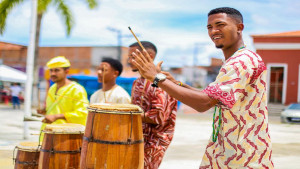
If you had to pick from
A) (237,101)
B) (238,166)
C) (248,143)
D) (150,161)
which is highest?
(237,101)

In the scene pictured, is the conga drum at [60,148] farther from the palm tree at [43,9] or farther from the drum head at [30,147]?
the palm tree at [43,9]

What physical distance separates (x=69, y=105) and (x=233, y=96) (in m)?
3.36

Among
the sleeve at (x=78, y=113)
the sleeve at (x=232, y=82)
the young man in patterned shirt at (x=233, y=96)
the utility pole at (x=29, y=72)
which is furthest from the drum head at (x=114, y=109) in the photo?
the utility pole at (x=29, y=72)

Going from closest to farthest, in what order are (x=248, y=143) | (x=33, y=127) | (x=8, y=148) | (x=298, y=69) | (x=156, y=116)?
(x=248, y=143), (x=156, y=116), (x=8, y=148), (x=33, y=127), (x=298, y=69)

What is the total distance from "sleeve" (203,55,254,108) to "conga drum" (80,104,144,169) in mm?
1060

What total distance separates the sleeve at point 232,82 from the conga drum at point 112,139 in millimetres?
1060

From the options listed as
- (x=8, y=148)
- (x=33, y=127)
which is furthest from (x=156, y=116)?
(x=33, y=127)

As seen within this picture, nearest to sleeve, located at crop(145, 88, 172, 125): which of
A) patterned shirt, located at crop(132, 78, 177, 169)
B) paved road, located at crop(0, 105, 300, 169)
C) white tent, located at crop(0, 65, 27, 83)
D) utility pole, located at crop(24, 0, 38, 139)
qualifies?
patterned shirt, located at crop(132, 78, 177, 169)

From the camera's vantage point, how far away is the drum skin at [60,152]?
3.68 metres

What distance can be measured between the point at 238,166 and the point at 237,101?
37cm

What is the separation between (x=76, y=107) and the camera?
16.3ft

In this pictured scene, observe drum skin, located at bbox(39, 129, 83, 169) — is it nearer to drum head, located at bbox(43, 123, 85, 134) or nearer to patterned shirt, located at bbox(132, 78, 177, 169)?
drum head, located at bbox(43, 123, 85, 134)

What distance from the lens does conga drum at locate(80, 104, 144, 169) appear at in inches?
110

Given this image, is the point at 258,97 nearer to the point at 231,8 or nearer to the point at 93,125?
the point at 231,8
